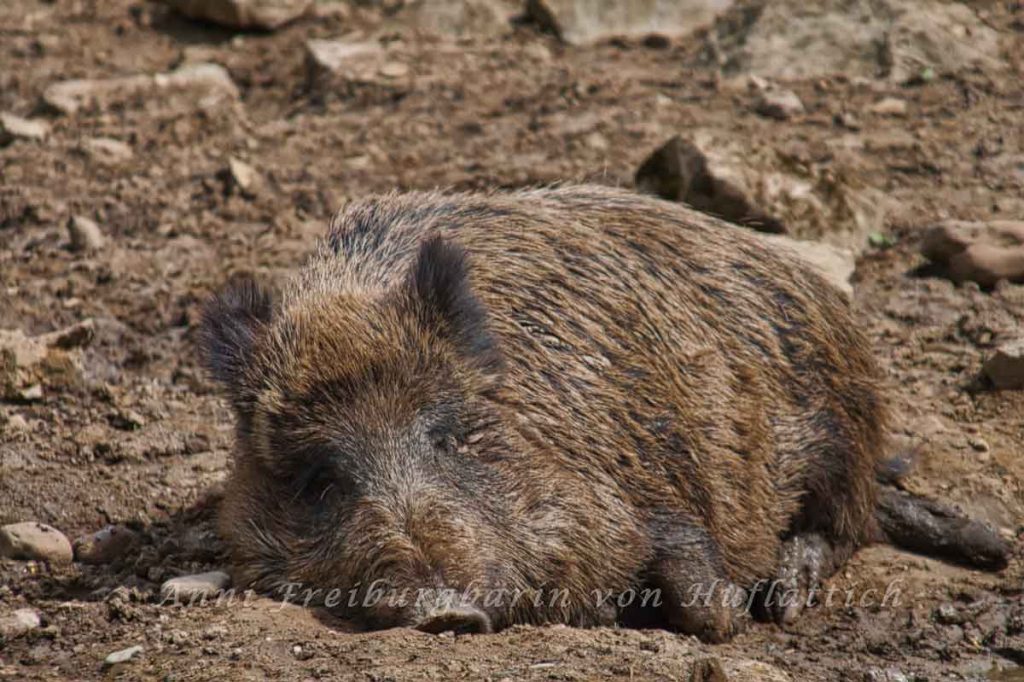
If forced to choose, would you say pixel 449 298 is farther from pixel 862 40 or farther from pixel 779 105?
pixel 862 40

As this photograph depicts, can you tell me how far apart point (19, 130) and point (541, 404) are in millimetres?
5598

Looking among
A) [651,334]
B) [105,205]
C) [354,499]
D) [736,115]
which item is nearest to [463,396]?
[354,499]

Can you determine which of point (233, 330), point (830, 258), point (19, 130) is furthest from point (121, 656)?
point (19, 130)

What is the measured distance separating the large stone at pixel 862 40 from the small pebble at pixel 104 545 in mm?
5922

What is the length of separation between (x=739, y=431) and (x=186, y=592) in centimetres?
212

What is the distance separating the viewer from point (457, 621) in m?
4.63

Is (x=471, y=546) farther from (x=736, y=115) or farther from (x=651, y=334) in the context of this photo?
(x=736, y=115)

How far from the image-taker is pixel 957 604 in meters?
6.00

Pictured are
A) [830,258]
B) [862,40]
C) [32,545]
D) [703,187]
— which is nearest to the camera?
[32,545]

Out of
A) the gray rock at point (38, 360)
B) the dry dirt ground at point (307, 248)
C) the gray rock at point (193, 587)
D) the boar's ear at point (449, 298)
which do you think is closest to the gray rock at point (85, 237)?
the dry dirt ground at point (307, 248)

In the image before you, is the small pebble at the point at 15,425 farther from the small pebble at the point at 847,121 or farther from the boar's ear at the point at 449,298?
the small pebble at the point at 847,121

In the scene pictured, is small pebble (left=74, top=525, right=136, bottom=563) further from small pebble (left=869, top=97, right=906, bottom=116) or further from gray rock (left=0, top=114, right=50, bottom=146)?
small pebble (left=869, top=97, right=906, bottom=116)

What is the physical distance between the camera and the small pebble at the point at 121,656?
15.9 ft

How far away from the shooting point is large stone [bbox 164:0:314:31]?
36.5 feet
